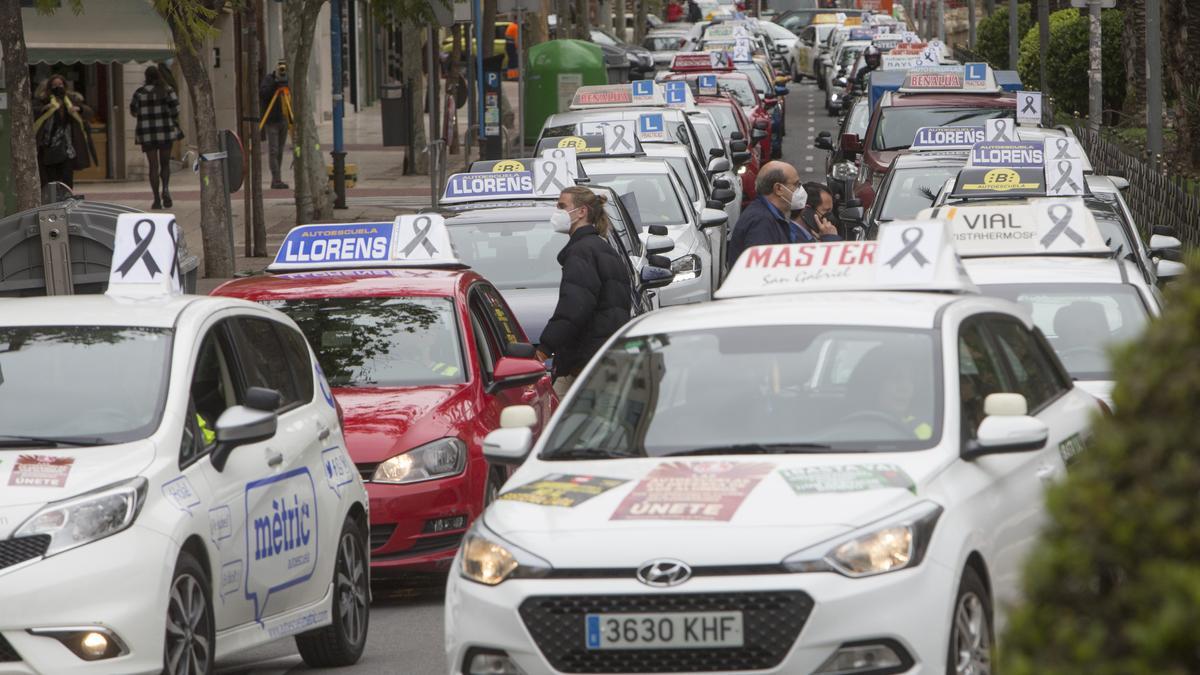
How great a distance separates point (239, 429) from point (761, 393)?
1.72 m

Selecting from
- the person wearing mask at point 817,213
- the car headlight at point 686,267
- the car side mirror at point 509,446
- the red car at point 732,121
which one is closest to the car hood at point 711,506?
the car side mirror at point 509,446

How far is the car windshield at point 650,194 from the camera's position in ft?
62.6

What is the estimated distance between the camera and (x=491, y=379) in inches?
408

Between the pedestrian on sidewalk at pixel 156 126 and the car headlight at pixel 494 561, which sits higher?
the car headlight at pixel 494 561

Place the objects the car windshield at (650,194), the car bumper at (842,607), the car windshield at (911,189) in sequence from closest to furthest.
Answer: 1. the car bumper at (842,607)
2. the car windshield at (911,189)
3. the car windshield at (650,194)

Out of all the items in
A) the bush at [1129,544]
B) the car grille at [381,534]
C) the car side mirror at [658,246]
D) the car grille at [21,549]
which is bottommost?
the car grille at [381,534]

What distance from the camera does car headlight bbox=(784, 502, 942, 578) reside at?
5.84 meters

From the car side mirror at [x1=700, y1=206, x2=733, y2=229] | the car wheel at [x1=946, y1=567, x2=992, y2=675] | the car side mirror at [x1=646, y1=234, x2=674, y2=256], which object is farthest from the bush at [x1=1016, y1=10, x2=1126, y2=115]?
the car wheel at [x1=946, y1=567, x2=992, y2=675]

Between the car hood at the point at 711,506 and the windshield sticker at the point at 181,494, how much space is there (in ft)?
3.38

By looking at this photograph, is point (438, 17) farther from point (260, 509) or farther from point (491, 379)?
point (260, 509)

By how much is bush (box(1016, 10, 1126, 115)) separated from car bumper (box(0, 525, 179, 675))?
36659 mm

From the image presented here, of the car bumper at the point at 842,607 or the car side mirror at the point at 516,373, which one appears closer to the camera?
the car bumper at the point at 842,607

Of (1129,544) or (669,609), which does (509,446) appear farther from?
(1129,544)

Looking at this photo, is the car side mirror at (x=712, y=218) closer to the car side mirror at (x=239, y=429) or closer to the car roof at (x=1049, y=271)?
the car roof at (x=1049, y=271)
